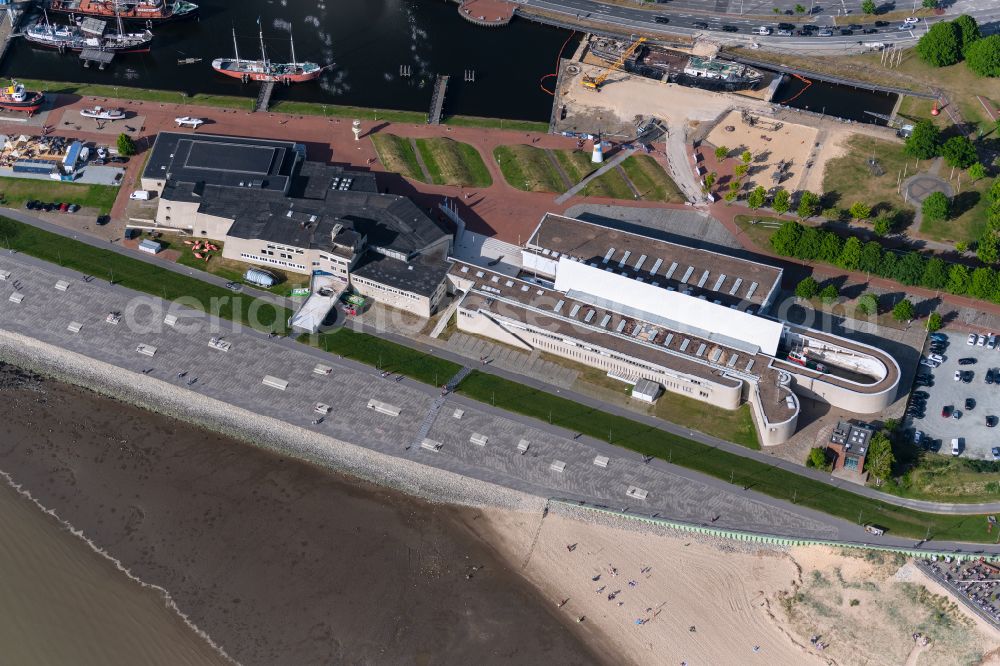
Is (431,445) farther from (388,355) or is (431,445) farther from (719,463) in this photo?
(719,463)

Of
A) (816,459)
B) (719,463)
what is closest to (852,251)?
(816,459)

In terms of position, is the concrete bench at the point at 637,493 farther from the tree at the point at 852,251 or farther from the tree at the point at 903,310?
the tree at the point at 852,251

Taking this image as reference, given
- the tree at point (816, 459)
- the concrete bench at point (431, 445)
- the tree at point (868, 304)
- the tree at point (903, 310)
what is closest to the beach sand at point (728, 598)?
the tree at point (816, 459)

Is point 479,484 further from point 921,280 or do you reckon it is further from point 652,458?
point 921,280

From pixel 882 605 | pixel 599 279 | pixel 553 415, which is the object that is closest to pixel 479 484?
pixel 553 415

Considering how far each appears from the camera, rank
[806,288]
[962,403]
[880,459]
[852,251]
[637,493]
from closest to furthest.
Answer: [880,459]
[637,493]
[962,403]
[806,288]
[852,251]

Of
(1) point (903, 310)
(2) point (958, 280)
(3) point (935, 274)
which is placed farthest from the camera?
(3) point (935, 274)

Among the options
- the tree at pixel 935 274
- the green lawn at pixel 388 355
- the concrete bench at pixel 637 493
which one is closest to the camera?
the concrete bench at pixel 637 493

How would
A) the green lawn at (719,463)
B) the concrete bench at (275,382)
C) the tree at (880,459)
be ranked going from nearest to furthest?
the green lawn at (719,463)
the tree at (880,459)
the concrete bench at (275,382)
